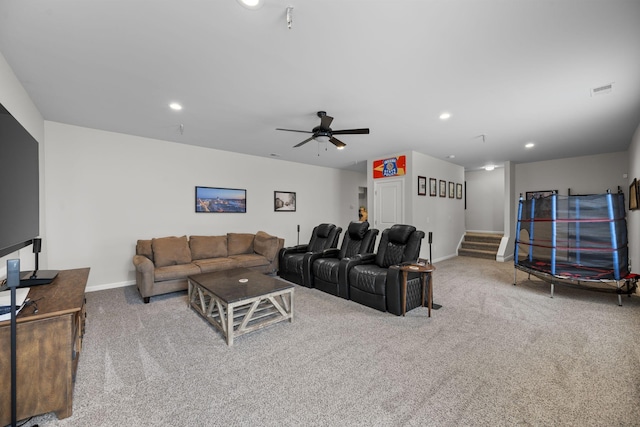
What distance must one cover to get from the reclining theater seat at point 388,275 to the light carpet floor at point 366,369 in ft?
0.58

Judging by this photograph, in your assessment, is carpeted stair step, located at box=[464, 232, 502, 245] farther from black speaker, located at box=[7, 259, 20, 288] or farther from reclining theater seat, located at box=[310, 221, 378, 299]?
black speaker, located at box=[7, 259, 20, 288]

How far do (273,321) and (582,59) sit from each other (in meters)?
4.00

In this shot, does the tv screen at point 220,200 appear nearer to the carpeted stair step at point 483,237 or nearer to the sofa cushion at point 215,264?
the sofa cushion at point 215,264

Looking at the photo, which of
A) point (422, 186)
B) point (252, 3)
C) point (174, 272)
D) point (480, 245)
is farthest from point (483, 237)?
point (252, 3)

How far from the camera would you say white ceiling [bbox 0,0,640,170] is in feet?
6.05

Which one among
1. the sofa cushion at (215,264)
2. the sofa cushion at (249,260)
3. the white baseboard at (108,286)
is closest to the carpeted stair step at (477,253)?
the sofa cushion at (249,260)

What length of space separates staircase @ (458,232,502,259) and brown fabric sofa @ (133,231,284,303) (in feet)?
18.6

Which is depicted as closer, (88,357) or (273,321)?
(88,357)

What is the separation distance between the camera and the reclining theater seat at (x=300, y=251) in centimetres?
479

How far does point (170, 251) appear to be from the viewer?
442cm

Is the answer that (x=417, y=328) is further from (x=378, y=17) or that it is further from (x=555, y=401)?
(x=378, y=17)

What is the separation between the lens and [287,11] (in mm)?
1799

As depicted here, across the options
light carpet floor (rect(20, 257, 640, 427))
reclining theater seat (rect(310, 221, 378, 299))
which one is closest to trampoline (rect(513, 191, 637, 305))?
light carpet floor (rect(20, 257, 640, 427))

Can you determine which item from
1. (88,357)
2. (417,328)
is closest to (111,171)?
(88,357)
